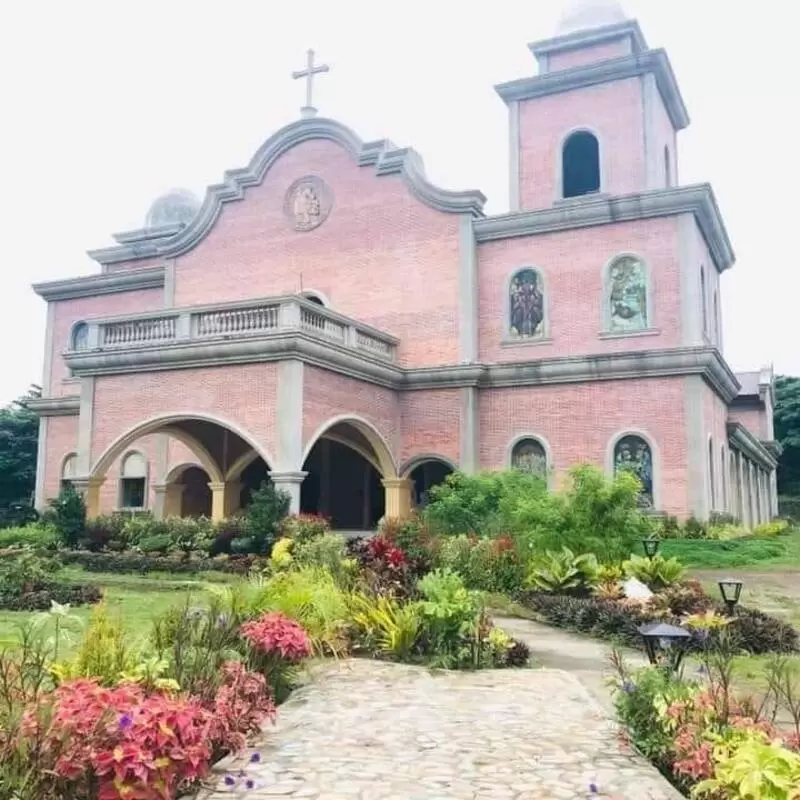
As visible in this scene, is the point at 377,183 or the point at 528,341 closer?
the point at 528,341

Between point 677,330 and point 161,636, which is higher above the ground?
point 677,330

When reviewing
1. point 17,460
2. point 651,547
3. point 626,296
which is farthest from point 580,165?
point 17,460

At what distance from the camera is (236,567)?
1424 centimetres

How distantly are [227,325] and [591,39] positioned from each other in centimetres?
1272

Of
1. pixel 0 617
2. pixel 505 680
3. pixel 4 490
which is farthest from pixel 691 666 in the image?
pixel 4 490

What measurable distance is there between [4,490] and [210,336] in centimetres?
1873

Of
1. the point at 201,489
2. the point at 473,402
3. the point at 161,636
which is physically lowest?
the point at 161,636

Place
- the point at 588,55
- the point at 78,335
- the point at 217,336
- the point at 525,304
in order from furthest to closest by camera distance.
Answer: the point at 78,335, the point at 588,55, the point at 525,304, the point at 217,336

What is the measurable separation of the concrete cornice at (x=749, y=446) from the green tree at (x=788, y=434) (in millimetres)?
10476

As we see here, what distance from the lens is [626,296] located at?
1934cm

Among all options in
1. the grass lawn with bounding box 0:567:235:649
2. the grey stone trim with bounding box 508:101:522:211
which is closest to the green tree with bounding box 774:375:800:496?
the grey stone trim with bounding box 508:101:522:211

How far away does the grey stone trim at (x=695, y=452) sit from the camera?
1778 cm

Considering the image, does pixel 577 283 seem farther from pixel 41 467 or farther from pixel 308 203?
pixel 41 467

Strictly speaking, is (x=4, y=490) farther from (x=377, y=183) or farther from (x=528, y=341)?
(x=528, y=341)
